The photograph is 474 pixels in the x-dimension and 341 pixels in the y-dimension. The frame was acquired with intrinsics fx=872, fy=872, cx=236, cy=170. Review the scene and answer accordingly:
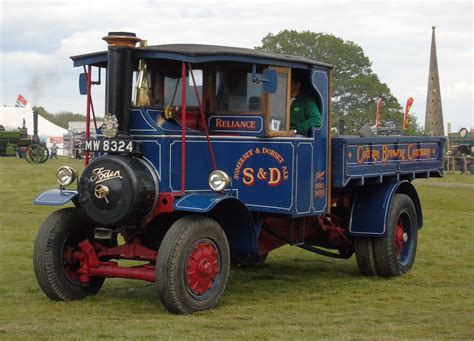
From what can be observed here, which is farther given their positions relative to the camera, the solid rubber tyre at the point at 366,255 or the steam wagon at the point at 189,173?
the solid rubber tyre at the point at 366,255

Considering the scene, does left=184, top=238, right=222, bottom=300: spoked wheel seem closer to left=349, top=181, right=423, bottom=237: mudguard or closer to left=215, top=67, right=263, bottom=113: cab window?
left=215, top=67, right=263, bottom=113: cab window

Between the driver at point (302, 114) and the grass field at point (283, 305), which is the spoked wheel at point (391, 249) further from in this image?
the driver at point (302, 114)

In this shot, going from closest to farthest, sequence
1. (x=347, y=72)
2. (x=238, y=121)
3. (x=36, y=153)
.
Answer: (x=238, y=121)
(x=36, y=153)
(x=347, y=72)

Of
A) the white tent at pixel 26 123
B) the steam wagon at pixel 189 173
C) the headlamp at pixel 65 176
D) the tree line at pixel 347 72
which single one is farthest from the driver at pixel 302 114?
the tree line at pixel 347 72

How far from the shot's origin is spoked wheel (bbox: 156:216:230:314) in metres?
6.82

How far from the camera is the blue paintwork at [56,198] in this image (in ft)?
24.3

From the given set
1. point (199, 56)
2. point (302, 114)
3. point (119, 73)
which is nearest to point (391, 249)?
point (302, 114)

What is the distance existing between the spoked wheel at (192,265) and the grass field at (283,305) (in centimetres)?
15

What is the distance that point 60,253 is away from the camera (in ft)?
24.7

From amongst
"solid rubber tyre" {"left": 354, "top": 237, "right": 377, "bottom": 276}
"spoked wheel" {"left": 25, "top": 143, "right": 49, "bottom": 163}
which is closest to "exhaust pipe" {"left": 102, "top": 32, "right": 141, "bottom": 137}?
"solid rubber tyre" {"left": 354, "top": 237, "right": 377, "bottom": 276}

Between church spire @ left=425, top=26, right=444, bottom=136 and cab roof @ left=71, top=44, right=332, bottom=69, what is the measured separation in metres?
60.7

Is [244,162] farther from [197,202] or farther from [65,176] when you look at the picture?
[65,176]

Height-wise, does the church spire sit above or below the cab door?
above

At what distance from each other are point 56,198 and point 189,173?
3.90 ft
